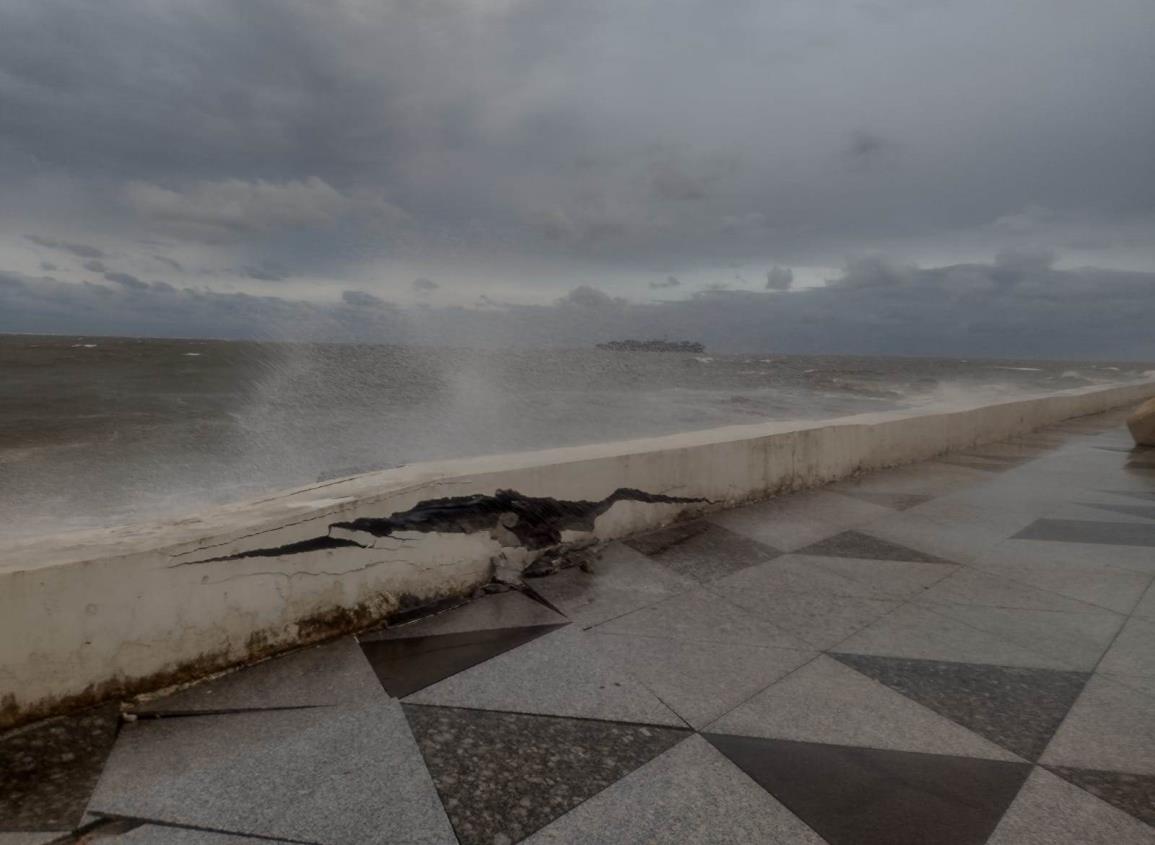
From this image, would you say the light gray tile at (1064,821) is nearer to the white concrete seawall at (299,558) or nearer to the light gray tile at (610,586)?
the light gray tile at (610,586)

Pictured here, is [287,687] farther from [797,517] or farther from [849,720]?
[797,517]

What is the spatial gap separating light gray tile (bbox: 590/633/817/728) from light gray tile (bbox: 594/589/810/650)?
0.19 ft

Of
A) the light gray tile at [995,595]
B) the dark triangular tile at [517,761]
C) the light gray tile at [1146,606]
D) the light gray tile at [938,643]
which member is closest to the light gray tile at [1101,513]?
the light gray tile at [1146,606]

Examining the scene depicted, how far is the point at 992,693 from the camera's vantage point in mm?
2301

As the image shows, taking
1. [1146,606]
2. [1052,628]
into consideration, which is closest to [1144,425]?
[1146,606]

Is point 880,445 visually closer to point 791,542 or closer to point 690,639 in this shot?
point 791,542

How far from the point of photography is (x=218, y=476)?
14.3m

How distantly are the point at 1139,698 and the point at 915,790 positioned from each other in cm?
123

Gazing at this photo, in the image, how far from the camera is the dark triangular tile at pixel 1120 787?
66.5 inches

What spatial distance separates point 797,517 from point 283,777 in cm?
393

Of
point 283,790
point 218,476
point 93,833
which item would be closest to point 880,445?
point 283,790

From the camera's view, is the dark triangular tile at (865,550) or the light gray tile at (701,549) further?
the dark triangular tile at (865,550)

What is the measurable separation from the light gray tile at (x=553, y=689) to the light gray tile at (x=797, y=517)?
2.03 metres

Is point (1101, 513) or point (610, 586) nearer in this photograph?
point (610, 586)
